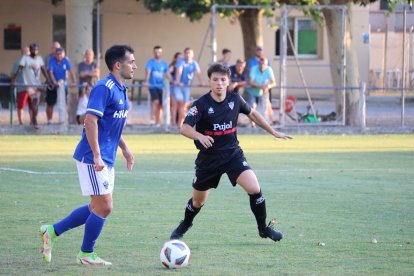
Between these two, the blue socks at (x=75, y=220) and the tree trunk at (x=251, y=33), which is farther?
the tree trunk at (x=251, y=33)

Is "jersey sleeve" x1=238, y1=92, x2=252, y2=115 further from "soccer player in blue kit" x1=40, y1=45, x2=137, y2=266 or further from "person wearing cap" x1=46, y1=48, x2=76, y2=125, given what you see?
"person wearing cap" x1=46, y1=48, x2=76, y2=125

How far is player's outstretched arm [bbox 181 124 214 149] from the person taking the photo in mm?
8992

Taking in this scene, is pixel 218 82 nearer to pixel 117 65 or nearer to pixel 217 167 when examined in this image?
pixel 217 167

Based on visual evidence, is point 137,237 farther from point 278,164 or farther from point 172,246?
point 278,164

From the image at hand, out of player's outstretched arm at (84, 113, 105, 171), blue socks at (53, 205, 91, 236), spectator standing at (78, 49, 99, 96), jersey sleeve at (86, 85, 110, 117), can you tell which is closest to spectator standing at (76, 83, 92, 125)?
spectator standing at (78, 49, 99, 96)

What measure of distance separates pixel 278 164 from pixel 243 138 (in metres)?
5.83

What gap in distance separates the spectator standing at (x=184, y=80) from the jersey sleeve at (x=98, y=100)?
16.0 metres

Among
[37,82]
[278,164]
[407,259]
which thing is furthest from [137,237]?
[37,82]

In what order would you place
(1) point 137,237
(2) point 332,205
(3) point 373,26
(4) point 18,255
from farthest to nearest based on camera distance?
(3) point 373,26
(2) point 332,205
(1) point 137,237
(4) point 18,255

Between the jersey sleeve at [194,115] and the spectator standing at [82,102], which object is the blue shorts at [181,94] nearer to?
the spectator standing at [82,102]

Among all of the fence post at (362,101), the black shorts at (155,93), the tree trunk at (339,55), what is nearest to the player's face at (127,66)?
the black shorts at (155,93)

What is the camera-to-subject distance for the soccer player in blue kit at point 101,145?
8062mm

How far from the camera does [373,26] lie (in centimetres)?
4244

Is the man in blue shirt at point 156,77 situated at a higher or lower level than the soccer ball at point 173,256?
higher
